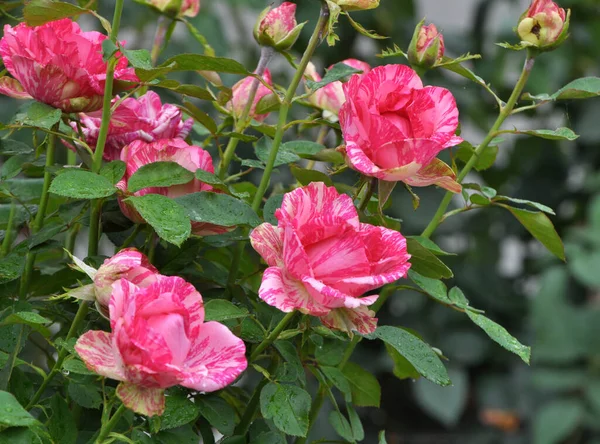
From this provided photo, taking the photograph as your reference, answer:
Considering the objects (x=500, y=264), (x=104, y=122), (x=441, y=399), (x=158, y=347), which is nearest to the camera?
(x=158, y=347)

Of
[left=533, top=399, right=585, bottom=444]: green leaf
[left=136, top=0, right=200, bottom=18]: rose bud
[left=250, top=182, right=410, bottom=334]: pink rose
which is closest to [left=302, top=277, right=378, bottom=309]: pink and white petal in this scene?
[left=250, top=182, right=410, bottom=334]: pink rose

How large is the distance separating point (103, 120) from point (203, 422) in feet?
0.49

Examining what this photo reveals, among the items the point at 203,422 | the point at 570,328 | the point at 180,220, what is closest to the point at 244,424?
the point at 203,422

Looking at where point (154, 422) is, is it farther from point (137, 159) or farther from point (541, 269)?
point (541, 269)

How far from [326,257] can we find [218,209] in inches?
2.6

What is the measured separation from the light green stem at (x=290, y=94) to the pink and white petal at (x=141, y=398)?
130 mm

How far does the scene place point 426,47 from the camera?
1.42ft

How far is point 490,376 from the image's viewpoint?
65.2 inches

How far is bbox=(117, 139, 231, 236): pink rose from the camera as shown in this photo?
15.9 inches

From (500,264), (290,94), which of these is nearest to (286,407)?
(290,94)

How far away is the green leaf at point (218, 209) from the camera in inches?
14.9

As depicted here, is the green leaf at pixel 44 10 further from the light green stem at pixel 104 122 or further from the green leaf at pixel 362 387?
the green leaf at pixel 362 387

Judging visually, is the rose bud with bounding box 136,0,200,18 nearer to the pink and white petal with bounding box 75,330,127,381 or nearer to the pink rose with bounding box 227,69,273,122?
the pink rose with bounding box 227,69,273,122

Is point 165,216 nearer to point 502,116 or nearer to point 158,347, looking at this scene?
point 158,347
